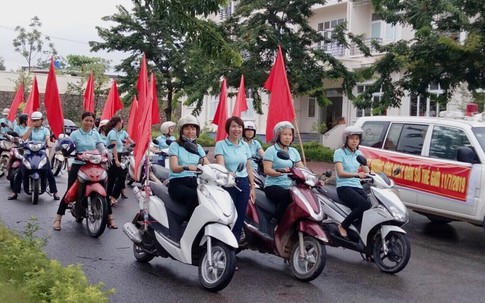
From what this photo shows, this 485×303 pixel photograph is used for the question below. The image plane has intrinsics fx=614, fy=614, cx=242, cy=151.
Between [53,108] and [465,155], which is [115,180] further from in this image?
[465,155]

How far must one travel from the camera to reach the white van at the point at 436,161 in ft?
29.4

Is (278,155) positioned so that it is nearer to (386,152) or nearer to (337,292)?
(337,292)

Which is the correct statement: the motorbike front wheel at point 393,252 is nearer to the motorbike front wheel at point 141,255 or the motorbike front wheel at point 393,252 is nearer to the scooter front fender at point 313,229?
the scooter front fender at point 313,229

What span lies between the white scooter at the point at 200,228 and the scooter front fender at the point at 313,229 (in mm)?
839

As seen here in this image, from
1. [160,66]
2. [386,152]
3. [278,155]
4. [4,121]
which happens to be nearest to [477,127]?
[386,152]

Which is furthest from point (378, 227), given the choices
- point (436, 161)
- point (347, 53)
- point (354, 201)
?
point (347, 53)

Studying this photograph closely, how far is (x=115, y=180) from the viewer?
11641mm

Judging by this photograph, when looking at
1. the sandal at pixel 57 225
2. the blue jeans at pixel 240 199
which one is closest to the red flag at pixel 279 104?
the blue jeans at pixel 240 199

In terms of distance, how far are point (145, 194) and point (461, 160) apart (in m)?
4.65

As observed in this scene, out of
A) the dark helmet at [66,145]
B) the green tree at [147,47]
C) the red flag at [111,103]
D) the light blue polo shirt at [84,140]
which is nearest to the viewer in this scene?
the dark helmet at [66,145]

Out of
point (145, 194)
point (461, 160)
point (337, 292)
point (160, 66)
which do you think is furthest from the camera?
point (160, 66)

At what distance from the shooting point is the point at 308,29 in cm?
2091

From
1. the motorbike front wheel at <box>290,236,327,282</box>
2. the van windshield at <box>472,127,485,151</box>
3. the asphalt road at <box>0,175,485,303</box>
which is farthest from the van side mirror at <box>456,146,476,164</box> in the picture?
the motorbike front wheel at <box>290,236,327,282</box>

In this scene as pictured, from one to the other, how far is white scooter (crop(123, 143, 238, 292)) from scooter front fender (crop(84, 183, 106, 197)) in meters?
1.84
